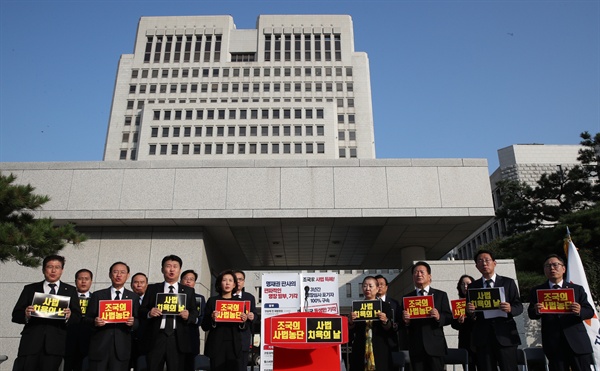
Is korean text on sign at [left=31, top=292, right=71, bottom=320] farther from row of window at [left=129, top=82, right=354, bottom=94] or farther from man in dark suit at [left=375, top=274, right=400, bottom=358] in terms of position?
row of window at [left=129, top=82, right=354, bottom=94]

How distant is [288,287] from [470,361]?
3305 millimetres

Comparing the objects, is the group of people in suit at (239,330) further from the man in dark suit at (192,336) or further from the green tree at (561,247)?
the green tree at (561,247)

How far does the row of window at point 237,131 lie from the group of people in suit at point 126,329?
52.1 meters

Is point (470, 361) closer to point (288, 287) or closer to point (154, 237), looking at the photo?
point (288, 287)

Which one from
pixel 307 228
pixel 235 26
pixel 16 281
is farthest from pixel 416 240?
pixel 235 26

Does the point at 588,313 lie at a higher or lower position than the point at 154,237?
lower

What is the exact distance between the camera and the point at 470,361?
22.7 feet

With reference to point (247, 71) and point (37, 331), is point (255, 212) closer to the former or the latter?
point (37, 331)

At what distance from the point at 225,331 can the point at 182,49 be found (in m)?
63.8

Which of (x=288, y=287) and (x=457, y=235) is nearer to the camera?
(x=288, y=287)

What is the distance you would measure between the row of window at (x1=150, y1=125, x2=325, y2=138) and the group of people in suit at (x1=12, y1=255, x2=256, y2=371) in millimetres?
52118

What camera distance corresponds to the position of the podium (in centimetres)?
388

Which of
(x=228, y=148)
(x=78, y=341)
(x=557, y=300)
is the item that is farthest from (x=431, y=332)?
(x=228, y=148)

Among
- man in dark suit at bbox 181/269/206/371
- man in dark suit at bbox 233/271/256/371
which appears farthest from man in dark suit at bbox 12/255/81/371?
man in dark suit at bbox 233/271/256/371
